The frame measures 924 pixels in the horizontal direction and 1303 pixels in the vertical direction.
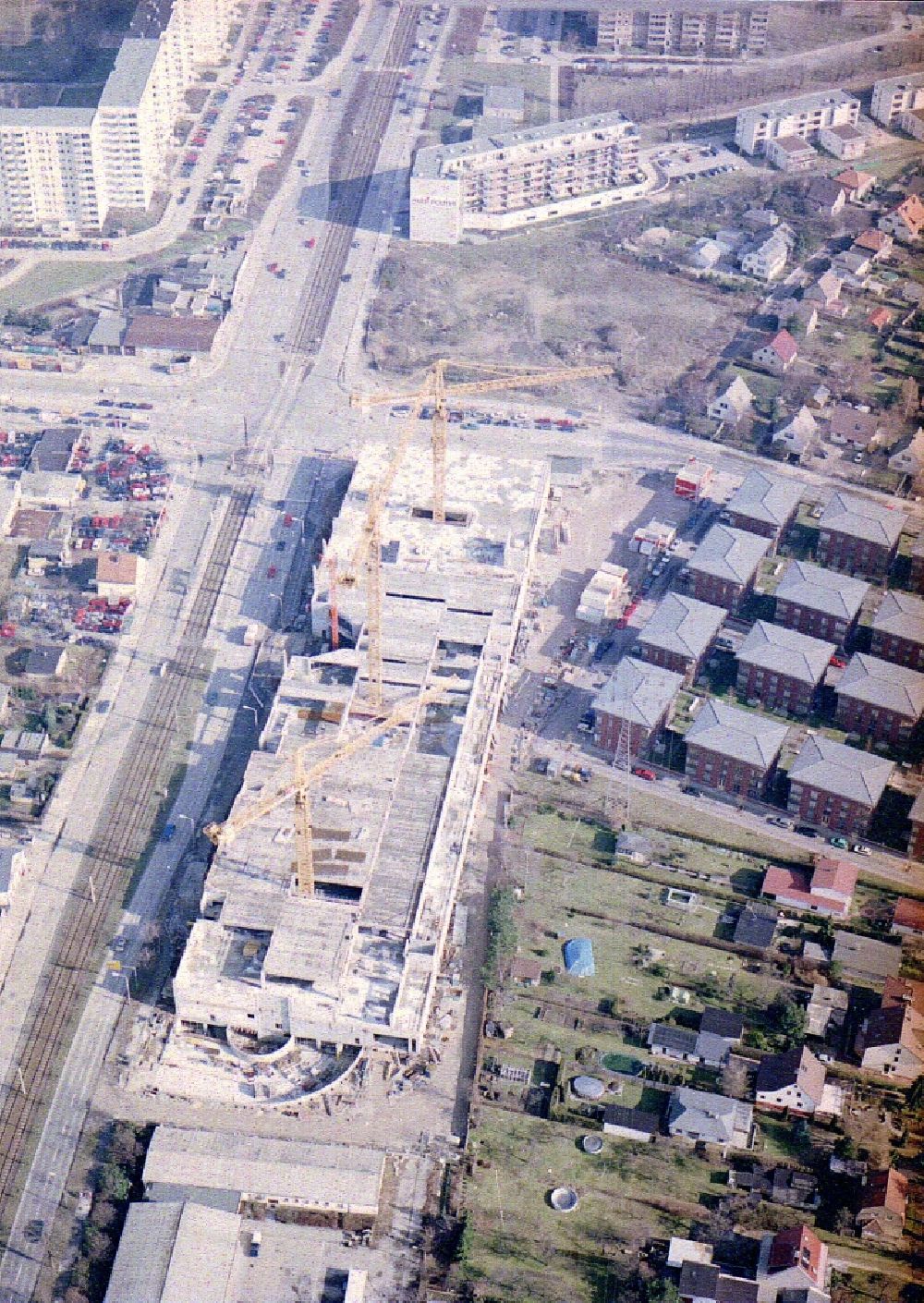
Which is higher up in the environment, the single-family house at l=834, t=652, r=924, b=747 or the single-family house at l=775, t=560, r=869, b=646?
the single-family house at l=775, t=560, r=869, b=646

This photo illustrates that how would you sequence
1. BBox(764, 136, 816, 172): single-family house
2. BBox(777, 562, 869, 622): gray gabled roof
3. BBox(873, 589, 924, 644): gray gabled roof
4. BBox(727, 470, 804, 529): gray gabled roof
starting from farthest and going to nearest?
1. BBox(764, 136, 816, 172): single-family house
2. BBox(727, 470, 804, 529): gray gabled roof
3. BBox(777, 562, 869, 622): gray gabled roof
4. BBox(873, 589, 924, 644): gray gabled roof

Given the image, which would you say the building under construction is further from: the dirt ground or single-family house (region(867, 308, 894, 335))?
single-family house (region(867, 308, 894, 335))

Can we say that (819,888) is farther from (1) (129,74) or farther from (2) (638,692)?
(1) (129,74)

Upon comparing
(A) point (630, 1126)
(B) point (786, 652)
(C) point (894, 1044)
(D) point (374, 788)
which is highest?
(B) point (786, 652)

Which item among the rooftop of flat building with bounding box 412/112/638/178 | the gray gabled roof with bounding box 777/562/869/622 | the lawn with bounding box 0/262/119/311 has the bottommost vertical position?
the gray gabled roof with bounding box 777/562/869/622

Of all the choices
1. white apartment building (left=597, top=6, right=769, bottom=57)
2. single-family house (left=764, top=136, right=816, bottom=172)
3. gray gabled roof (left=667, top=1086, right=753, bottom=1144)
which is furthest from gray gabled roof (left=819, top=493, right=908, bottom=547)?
white apartment building (left=597, top=6, right=769, bottom=57)

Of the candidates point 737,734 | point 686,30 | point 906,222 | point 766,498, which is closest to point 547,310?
point 766,498
